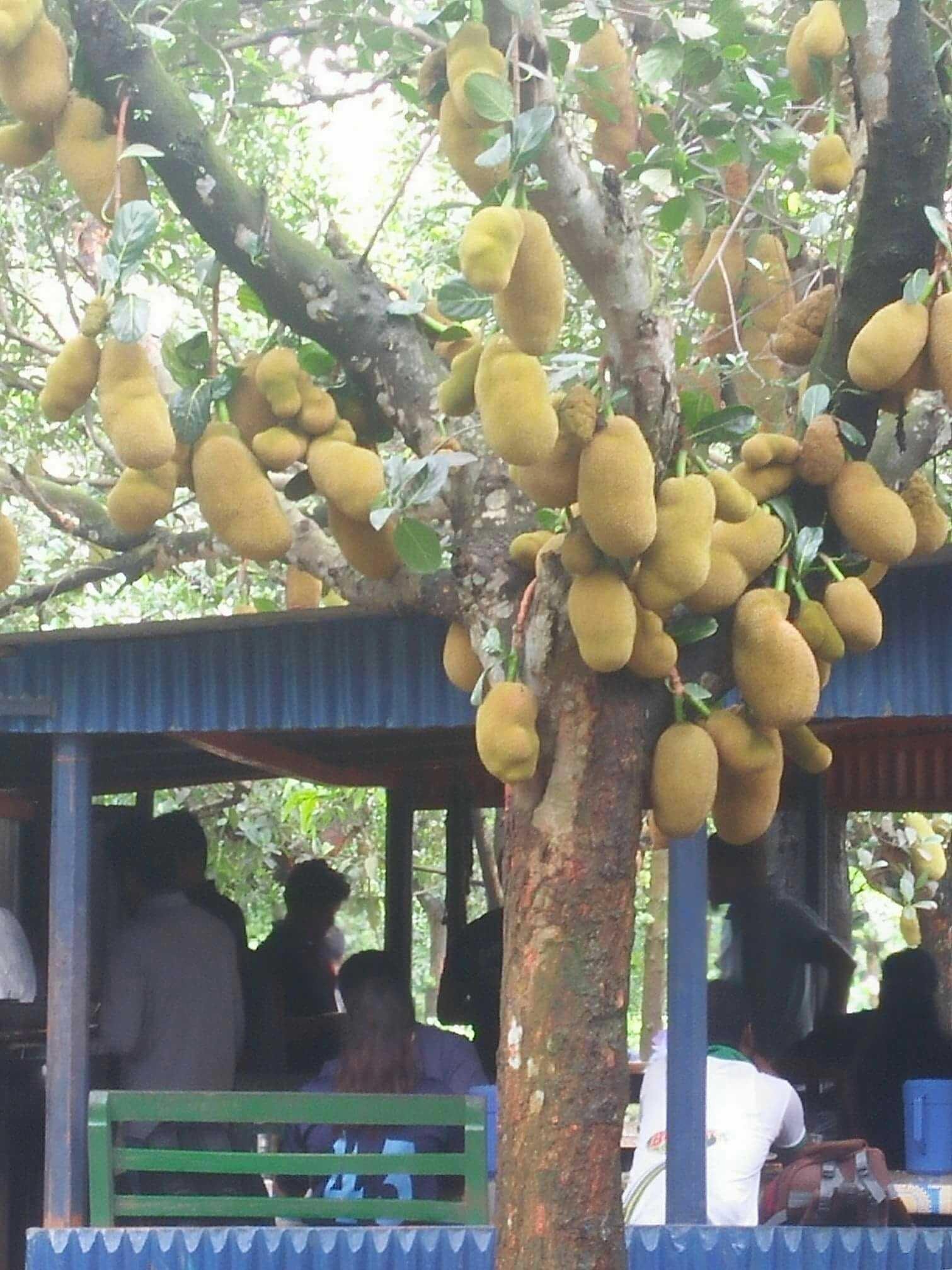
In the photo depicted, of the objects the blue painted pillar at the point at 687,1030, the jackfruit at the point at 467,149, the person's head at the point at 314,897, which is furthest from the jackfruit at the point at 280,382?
the person's head at the point at 314,897

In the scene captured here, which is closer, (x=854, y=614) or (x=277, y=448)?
(x=854, y=614)

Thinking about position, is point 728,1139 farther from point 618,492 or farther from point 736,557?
point 618,492

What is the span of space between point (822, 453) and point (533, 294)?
26.0 inches

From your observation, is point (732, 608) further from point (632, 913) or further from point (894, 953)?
point (894, 953)

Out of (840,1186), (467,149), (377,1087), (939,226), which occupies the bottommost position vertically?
(840,1186)

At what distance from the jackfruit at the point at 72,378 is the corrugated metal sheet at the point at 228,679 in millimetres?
1269

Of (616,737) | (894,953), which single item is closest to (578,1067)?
(616,737)

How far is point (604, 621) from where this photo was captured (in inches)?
98.1

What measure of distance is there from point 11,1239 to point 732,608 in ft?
12.3

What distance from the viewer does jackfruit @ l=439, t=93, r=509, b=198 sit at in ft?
8.64

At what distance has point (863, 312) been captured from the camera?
2883 millimetres

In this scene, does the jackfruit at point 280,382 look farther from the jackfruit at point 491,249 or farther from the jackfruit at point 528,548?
the jackfruit at point 491,249

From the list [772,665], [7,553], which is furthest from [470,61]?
[7,553]

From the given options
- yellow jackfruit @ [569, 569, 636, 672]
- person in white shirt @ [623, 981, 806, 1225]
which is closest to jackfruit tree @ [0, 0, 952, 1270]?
yellow jackfruit @ [569, 569, 636, 672]
